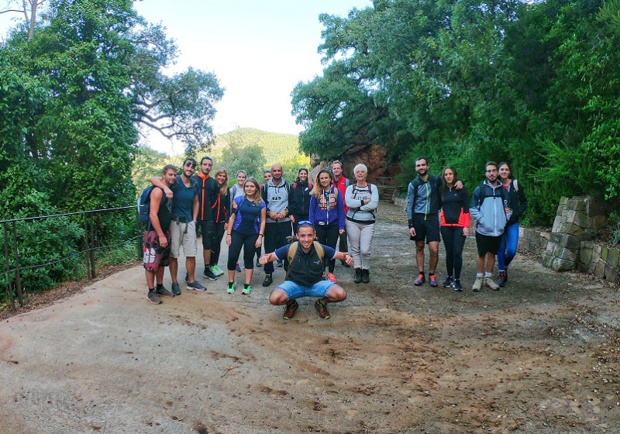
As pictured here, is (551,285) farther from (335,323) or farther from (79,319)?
(79,319)

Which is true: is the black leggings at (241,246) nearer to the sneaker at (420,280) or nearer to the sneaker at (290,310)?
the sneaker at (290,310)

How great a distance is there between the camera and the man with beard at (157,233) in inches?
226

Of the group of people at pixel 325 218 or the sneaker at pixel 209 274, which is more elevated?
the group of people at pixel 325 218

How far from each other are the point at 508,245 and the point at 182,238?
4.37 m

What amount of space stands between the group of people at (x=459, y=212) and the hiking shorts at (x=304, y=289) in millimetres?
1701

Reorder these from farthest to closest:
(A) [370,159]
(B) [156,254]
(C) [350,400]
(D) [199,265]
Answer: (A) [370,159], (D) [199,265], (B) [156,254], (C) [350,400]

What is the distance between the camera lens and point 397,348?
4.65 metres

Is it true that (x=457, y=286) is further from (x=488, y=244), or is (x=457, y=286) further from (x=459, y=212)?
(x=459, y=212)

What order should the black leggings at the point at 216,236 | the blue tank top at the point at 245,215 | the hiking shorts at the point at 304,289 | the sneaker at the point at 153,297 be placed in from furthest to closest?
the black leggings at the point at 216,236, the blue tank top at the point at 245,215, the sneaker at the point at 153,297, the hiking shorts at the point at 304,289

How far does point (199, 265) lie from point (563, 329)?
546 cm

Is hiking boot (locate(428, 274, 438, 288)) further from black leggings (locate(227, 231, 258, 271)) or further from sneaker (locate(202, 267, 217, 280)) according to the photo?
sneaker (locate(202, 267, 217, 280))

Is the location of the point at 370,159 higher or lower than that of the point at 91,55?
lower

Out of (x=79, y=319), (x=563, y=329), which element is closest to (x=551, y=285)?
(x=563, y=329)

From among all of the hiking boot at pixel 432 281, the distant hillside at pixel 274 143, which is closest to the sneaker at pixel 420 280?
the hiking boot at pixel 432 281
